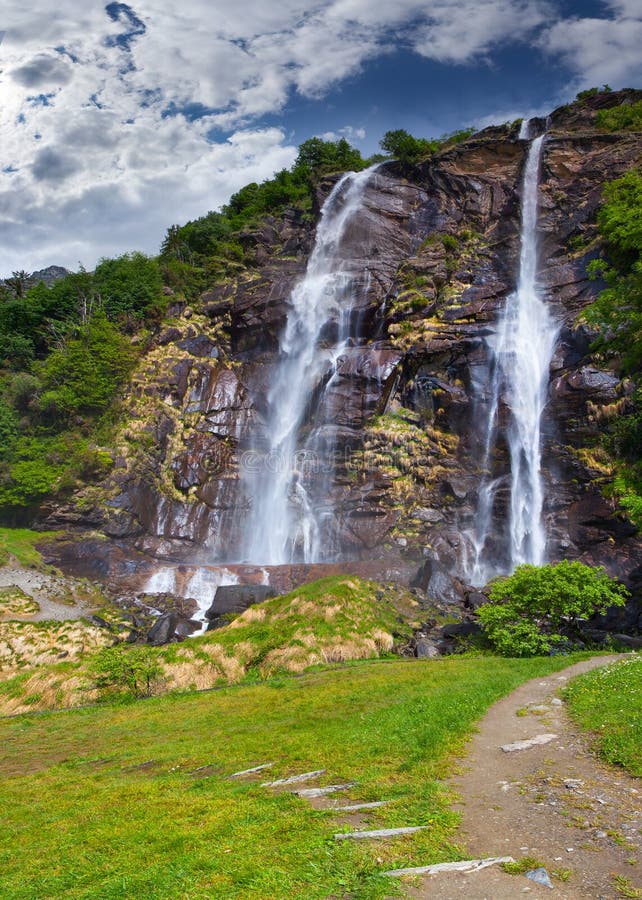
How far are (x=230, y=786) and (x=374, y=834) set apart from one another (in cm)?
303

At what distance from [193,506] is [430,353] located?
70.7 ft

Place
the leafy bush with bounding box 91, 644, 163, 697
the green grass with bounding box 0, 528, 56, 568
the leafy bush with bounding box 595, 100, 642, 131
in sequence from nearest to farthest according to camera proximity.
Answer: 1. the leafy bush with bounding box 91, 644, 163, 697
2. the green grass with bounding box 0, 528, 56, 568
3. the leafy bush with bounding box 595, 100, 642, 131

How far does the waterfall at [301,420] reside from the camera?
129ft

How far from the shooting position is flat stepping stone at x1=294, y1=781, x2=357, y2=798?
6.58 m

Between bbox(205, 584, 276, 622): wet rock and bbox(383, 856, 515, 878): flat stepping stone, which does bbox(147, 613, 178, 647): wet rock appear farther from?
bbox(383, 856, 515, 878): flat stepping stone

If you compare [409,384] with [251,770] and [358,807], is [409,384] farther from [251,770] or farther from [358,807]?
[358,807]

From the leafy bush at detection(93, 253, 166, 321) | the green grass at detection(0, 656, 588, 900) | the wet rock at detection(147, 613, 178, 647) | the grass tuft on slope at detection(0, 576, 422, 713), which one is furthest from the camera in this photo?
the leafy bush at detection(93, 253, 166, 321)

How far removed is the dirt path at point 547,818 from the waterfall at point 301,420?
97.0 ft

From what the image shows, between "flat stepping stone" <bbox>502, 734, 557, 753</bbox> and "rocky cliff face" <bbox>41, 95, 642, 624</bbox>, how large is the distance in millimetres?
19634

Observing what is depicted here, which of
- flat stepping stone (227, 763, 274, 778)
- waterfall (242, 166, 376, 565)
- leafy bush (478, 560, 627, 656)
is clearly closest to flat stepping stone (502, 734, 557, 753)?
flat stepping stone (227, 763, 274, 778)

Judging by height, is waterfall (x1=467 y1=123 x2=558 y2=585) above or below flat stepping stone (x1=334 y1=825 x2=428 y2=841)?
above

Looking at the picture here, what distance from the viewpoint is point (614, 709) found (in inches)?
360

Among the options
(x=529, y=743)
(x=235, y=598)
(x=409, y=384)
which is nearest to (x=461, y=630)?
(x=235, y=598)

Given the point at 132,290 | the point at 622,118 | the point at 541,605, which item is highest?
the point at 622,118
